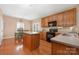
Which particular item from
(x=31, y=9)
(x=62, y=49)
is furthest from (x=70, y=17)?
(x=31, y=9)

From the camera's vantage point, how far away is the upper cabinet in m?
1.60

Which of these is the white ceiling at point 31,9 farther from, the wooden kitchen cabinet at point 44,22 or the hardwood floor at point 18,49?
the hardwood floor at point 18,49

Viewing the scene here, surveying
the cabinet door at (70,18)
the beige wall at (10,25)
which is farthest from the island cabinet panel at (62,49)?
the beige wall at (10,25)

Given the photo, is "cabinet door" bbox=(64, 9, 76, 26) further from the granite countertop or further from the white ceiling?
the granite countertop

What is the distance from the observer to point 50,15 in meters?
1.73

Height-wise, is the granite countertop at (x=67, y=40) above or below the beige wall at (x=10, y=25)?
below

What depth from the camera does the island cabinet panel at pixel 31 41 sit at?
1.73m

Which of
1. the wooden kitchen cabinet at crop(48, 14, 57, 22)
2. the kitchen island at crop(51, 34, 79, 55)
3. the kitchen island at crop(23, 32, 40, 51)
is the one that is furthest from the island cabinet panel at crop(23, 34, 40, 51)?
the wooden kitchen cabinet at crop(48, 14, 57, 22)

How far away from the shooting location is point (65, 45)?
164 cm

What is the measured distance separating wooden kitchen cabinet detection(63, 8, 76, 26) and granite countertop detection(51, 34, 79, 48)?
0.83 ft

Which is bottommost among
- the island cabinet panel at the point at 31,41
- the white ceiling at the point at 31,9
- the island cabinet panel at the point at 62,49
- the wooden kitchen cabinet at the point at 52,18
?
the island cabinet panel at the point at 62,49

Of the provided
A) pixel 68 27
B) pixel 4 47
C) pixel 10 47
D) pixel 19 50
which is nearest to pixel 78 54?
pixel 68 27

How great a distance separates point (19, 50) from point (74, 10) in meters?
1.31
